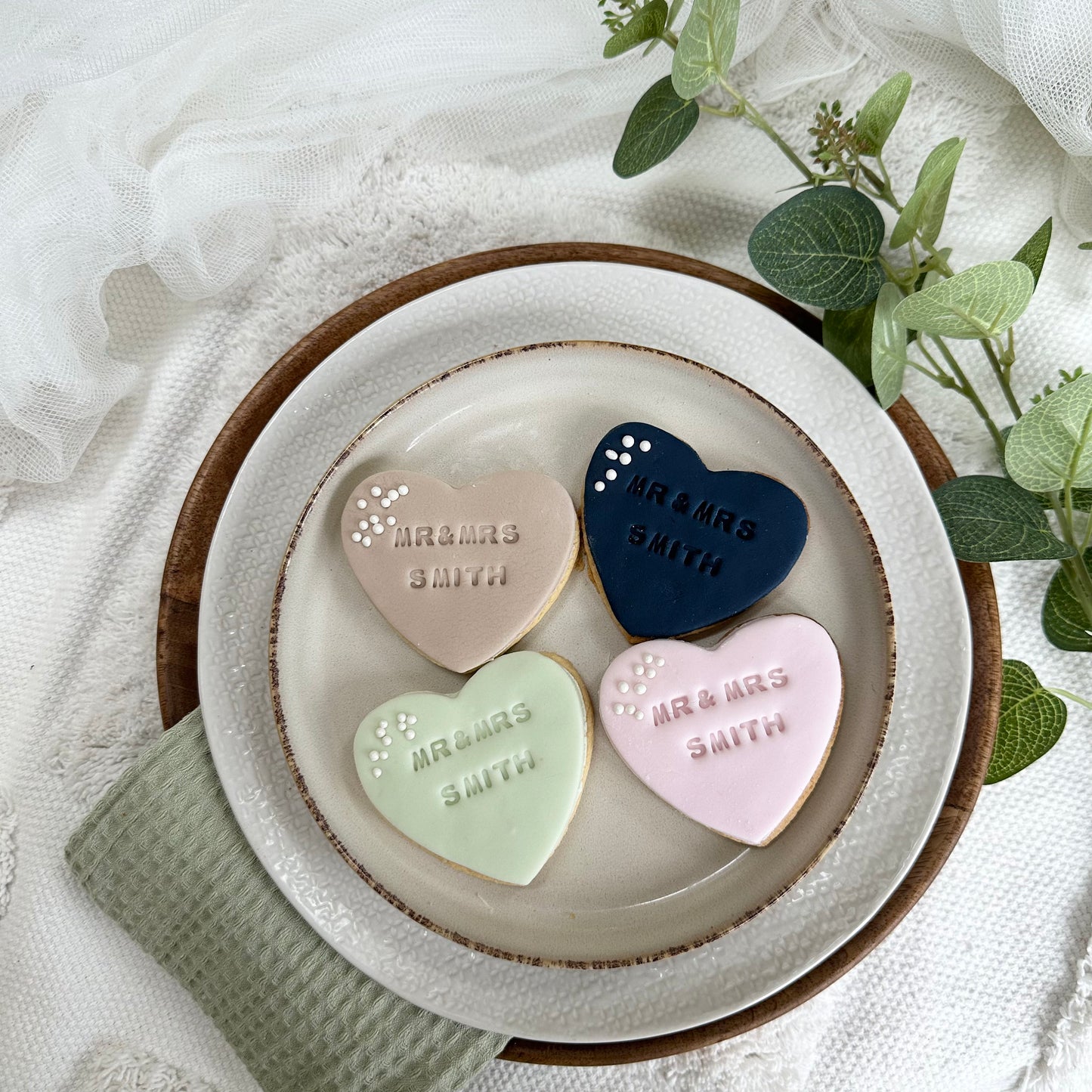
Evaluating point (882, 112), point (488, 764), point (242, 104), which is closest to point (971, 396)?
point (882, 112)

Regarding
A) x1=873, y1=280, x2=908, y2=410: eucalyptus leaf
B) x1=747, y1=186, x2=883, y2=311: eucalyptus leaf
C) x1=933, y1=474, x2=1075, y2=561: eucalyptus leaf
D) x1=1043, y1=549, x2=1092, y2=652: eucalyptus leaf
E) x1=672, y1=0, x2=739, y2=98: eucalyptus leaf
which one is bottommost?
x1=1043, y1=549, x2=1092, y2=652: eucalyptus leaf

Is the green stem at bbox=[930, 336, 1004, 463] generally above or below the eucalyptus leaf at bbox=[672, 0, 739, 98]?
below

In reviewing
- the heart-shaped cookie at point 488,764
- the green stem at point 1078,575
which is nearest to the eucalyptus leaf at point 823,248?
the green stem at point 1078,575

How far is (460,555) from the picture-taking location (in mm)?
665

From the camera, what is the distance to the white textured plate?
65 centimetres

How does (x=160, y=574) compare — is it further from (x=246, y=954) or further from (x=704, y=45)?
(x=704, y=45)

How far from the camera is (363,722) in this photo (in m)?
0.66

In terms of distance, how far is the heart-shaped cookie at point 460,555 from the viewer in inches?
25.9

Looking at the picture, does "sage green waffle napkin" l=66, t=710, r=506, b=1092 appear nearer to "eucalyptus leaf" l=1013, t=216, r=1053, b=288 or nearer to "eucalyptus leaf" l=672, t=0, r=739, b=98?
"eucalyptus leaf" l=672, t=0, r=739, b=98

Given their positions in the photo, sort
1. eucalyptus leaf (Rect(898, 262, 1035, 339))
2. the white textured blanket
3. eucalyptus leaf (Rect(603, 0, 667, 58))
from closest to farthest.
→ eucalyptus leaf (Rect(898, 262, 1035, 339)), eucalyptus leaf (Rect(603, 0, 667, 58)), the white textured blanket

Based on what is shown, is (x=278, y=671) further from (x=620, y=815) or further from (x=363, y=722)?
(x=620, y=815)

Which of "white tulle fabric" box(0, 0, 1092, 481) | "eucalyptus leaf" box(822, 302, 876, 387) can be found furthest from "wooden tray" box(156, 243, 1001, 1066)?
"white tulle fabric" box(0, 0, 1092, 481)

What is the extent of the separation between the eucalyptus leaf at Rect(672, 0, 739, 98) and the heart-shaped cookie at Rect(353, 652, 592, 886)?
1.36 feet

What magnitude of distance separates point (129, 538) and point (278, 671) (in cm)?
24
